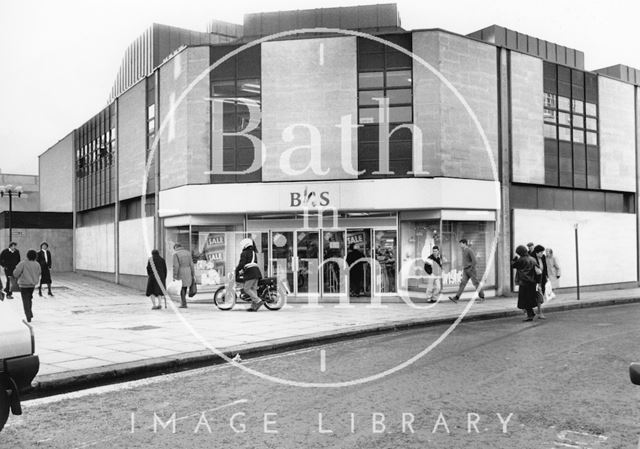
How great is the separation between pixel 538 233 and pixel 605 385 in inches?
594

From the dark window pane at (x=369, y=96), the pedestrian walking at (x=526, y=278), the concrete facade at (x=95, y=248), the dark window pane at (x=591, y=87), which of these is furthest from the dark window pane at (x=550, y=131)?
the concrete facade at (x=95, y=248)

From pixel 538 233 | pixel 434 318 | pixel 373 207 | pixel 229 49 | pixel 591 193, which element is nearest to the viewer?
pixel 434 318

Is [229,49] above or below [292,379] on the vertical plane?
above

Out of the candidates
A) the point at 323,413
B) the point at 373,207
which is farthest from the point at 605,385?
the point at 373,207

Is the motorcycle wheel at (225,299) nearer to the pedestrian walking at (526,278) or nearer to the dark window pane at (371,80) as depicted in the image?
the pedestrian walking at (526,278)

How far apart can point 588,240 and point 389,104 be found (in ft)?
32.7

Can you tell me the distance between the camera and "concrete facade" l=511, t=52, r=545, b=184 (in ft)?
67.9

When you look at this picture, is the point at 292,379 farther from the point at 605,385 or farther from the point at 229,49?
the point at 229,49

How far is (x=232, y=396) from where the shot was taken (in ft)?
22.0

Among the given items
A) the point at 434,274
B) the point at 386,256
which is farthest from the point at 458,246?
the point at 386,256

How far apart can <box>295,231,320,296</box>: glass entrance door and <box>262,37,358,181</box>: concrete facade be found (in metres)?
1.89

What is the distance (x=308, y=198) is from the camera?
1889 centimetres

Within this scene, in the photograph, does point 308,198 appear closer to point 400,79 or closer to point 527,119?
point 400,79

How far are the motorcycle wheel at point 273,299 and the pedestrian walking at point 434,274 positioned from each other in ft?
15.5
